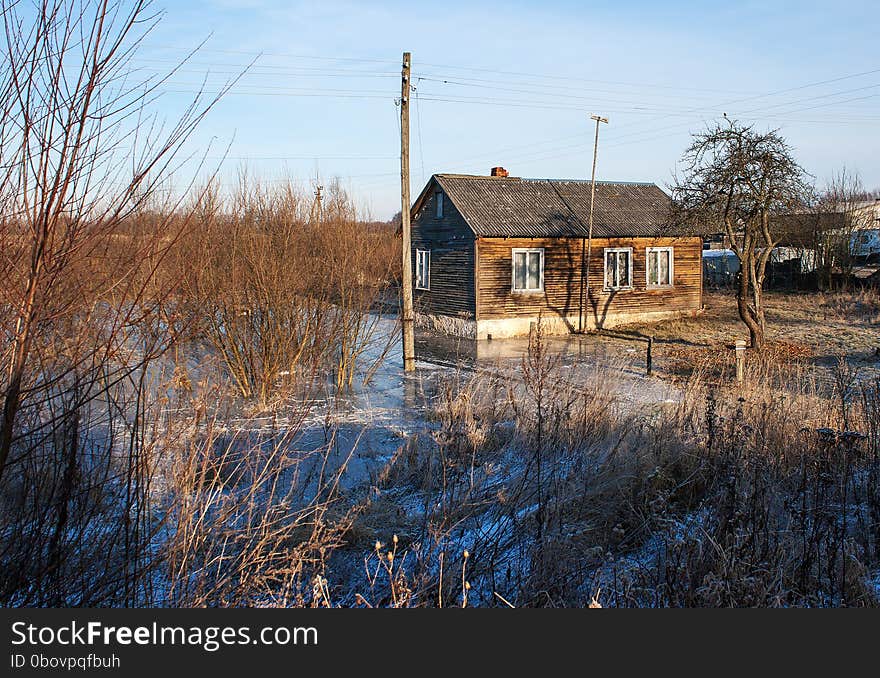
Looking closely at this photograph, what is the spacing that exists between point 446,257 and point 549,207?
12.6 ft

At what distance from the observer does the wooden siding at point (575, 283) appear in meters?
21.2

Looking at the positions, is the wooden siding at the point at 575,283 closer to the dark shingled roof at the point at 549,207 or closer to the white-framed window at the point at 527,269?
the white-framed window at the point at 527,269

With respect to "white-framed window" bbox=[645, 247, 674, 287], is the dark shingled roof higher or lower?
higher

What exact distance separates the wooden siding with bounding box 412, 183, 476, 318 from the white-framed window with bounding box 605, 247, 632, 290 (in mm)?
4916

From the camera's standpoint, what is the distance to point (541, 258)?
21.9m

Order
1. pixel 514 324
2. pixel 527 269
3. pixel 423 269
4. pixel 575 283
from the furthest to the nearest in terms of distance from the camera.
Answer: pixel 423 269, pixel 575 283, pixel 527 269, pixel 514 324

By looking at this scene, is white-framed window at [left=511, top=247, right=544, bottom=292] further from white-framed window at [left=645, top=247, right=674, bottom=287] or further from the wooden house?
white-framed window at [left=645, top=247, right=674, bottom=287]

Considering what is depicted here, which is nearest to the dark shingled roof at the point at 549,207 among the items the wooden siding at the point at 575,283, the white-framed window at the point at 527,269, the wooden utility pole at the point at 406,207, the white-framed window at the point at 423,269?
the wooden siding at the point at 575,283

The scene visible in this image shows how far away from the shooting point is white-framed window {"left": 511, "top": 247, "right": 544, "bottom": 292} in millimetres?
21641

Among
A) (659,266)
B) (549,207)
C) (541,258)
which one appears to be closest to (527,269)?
(541,258)

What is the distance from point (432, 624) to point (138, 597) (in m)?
1.73

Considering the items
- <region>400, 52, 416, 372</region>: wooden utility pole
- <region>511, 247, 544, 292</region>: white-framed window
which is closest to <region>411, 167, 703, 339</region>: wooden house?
<region>511, 247, 544, 292</region>: white-framed window

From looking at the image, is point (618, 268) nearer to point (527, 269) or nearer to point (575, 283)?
point (575, 283)

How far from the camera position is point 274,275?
1120cm
